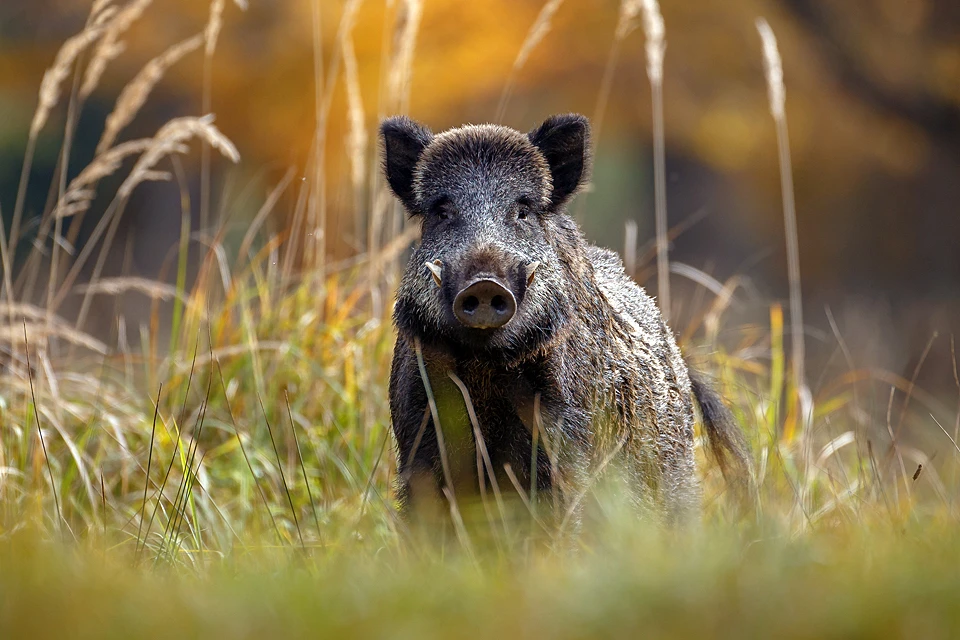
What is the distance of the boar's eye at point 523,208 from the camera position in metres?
3.74

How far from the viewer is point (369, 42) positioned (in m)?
10.4

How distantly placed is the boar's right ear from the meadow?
34.8 inches

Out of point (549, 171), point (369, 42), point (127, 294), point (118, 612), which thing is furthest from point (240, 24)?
point (118, 612)

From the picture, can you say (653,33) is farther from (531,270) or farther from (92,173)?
(92,173)

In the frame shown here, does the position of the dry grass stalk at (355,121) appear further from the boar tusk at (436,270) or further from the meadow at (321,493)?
the boar tusk at (436,270)

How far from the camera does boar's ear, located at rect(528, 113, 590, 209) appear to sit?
13.0 feet

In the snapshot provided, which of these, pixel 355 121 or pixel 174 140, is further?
pixel 355 121

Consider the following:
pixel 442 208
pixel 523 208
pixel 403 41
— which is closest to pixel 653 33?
pixel 403 41

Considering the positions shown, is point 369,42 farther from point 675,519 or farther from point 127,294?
point 675,519

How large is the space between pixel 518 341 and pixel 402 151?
38.2 inches

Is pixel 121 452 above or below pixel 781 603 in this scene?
below

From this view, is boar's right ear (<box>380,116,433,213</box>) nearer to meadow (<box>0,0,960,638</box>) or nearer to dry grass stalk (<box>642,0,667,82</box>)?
meadow (<box>0,0,960,638</box>)

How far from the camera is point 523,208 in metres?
3.76

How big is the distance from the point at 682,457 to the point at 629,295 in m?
0.76
